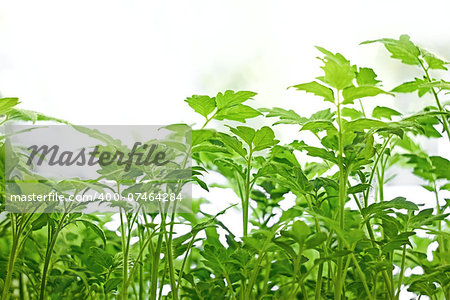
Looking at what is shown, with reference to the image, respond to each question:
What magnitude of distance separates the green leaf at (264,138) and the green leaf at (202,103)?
8 cm

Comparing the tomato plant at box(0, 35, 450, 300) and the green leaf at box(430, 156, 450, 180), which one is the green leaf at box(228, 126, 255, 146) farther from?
the green leaf at box(430, 156, 450, 180)

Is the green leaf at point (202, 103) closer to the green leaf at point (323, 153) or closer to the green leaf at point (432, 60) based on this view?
the green leaf at point (323, 153)

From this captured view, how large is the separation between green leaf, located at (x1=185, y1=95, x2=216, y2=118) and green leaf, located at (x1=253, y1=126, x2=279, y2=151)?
80mm

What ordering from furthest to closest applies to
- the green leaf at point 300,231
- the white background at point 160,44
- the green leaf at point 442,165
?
1. the white background at point 160,44
2. the green leaf at point 442,165
3. the green leaf at point 300,231

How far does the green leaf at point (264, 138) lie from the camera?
69 cm

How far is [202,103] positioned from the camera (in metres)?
0.70

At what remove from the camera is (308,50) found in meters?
1.93

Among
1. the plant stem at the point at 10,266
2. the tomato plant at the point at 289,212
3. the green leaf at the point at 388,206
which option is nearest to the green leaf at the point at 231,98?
the tomato plant at the point at 289,212

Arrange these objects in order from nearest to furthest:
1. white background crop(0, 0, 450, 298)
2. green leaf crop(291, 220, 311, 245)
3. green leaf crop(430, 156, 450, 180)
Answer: green leaf crop(291, 220, 311, 245) < green leaf crop(430, 156, 450, 180) < white background crop(0, 0, 450, 298)

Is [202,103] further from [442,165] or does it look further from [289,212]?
[442,165]

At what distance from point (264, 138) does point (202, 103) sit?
0.10 m

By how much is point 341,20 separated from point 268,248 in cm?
144

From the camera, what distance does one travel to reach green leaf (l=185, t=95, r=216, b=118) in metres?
0.70

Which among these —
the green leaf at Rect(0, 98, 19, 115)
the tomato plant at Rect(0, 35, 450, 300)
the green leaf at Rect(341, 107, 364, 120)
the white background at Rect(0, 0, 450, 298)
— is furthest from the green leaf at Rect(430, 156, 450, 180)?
the white background at Rect(0, 0, 450, 298)
